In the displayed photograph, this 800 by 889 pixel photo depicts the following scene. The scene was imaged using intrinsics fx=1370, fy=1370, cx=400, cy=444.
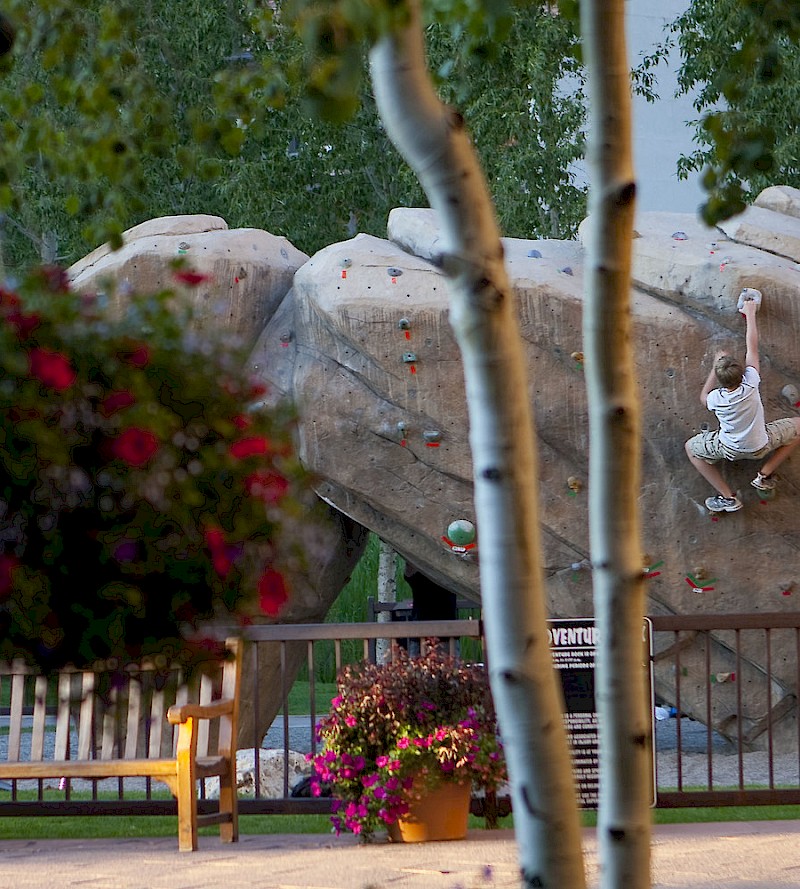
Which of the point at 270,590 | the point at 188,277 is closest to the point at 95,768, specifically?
the point at 188,277

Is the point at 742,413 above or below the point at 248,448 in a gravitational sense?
above

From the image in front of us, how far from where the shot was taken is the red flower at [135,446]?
7.96 ft

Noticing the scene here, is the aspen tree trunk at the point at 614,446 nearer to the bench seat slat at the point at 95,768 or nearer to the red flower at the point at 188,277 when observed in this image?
the red flower at the point at 188,277

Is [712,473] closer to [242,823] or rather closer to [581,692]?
[581,692]

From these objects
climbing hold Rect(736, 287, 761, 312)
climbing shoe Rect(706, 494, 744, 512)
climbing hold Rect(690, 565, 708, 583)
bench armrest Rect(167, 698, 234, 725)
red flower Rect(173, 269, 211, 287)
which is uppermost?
climbing hold Rect(736, 287, 761, 312)

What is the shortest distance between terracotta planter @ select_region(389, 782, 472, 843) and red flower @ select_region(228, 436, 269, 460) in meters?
3.54

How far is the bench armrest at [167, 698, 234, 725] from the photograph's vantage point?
224 inches

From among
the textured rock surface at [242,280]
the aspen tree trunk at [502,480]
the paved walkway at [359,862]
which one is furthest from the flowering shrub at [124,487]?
the textured rock surface at [242,280]

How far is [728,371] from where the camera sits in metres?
9.15

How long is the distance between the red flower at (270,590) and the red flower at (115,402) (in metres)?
0.41

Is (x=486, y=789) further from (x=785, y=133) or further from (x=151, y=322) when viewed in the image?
(x=785, y=133)

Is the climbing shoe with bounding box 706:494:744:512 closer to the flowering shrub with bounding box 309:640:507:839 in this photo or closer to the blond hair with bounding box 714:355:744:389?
the blond hair with bounding box 714:355:744:389

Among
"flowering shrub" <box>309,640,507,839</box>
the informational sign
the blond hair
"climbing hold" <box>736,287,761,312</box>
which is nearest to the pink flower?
"flowering shrub" <box>309,640,507,839</box>

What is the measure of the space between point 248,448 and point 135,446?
23 centimetres
